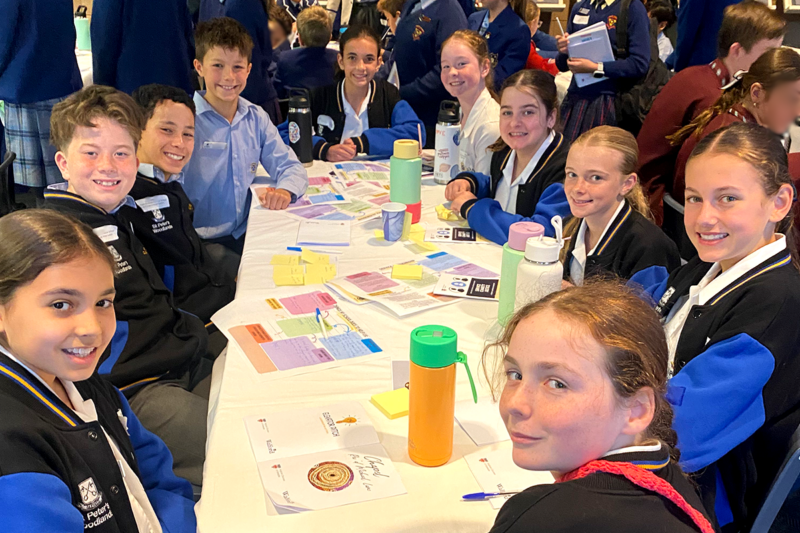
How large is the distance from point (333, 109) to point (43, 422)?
2382mm

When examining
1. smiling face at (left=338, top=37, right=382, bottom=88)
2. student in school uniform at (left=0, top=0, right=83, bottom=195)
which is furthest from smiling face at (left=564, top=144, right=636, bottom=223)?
student in school uniform at (left=0, top=0, right=83, bottom=195)

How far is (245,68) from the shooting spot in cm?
251

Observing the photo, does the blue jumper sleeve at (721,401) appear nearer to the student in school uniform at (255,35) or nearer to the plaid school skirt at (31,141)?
the student in school uniform at (255,35)

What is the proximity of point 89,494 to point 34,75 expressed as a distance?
9.36ft

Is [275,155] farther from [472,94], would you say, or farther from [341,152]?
[472,94]

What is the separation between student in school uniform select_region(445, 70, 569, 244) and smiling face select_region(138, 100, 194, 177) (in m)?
0.97

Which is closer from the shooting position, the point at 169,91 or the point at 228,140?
the point at 169,91

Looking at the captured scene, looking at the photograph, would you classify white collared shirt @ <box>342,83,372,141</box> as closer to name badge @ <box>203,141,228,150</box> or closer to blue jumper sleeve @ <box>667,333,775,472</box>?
name badge @ <box>203,141,228,150</box>

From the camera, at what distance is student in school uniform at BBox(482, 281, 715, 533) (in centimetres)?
75

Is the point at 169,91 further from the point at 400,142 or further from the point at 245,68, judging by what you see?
the point at 400,142

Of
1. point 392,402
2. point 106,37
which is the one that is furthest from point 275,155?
point 392,402

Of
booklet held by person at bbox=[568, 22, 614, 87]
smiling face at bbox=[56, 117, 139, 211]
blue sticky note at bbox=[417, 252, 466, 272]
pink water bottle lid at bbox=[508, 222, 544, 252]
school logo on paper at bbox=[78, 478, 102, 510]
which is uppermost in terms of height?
booklet held by person at bbox=[568, 22, 614, 87]

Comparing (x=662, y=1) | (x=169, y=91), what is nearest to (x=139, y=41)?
(x=169, y=91)

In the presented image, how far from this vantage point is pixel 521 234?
143 cm
